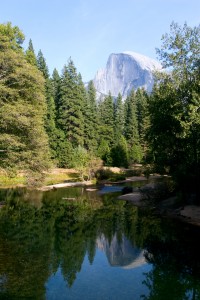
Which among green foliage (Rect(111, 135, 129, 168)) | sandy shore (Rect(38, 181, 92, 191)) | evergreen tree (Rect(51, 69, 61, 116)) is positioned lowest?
sandy shore (Rect(38, 181, 92, 191))

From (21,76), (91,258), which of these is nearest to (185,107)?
(21,76)

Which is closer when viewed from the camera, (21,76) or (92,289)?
(92,289)

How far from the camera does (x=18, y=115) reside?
59.3ft

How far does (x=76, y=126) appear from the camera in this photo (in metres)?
66.9

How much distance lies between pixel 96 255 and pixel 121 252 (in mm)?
1446

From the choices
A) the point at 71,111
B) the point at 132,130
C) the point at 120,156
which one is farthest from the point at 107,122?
the point at 120,156

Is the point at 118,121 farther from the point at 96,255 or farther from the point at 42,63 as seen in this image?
the point at 96,255

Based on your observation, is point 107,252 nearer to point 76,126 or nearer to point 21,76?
point 21,76

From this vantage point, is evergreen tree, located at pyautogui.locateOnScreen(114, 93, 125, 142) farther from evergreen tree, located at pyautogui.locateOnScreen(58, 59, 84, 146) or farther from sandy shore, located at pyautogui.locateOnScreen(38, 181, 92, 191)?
sandy shore, located at pyautogui.locateOnScreen(38, 181, 92, 191)

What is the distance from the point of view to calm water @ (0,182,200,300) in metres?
11.6

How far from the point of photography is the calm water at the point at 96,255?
456 inches

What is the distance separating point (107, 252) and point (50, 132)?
45222 mm

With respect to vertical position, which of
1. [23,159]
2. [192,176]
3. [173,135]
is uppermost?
[173,135]

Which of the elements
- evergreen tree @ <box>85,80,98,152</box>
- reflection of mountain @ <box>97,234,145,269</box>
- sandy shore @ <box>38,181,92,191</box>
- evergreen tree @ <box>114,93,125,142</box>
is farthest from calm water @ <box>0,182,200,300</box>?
evergreen tree @ <box>114,93,125,142</box>
